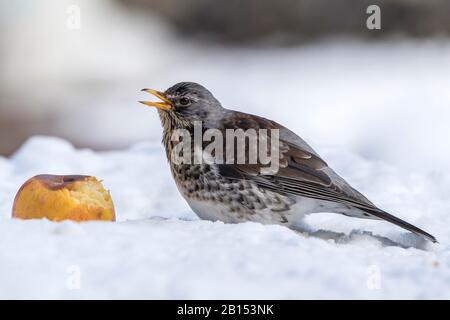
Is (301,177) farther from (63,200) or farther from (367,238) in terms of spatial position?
(63,200)

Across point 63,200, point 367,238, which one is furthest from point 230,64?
point 63,200

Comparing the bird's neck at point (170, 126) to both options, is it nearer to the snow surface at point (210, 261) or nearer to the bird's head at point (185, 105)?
the bird's head at point (185, 105)

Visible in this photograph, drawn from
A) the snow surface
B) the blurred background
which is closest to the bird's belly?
the snow surface

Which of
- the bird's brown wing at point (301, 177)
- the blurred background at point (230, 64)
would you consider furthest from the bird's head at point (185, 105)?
the blurred background at point (230, 64)

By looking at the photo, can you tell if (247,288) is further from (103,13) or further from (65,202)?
(103,13)

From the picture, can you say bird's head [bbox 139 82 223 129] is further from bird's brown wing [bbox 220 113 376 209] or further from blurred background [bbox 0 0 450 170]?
blurred background [bbox 0 0 450 170]

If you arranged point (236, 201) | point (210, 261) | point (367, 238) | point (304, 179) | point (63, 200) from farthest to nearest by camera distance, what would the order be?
point (304, 179) < point (236, 201) < point (367, 238) < point (63, 200) < point (210, 261)

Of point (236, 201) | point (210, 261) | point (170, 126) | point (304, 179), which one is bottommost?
point (210, 261)
